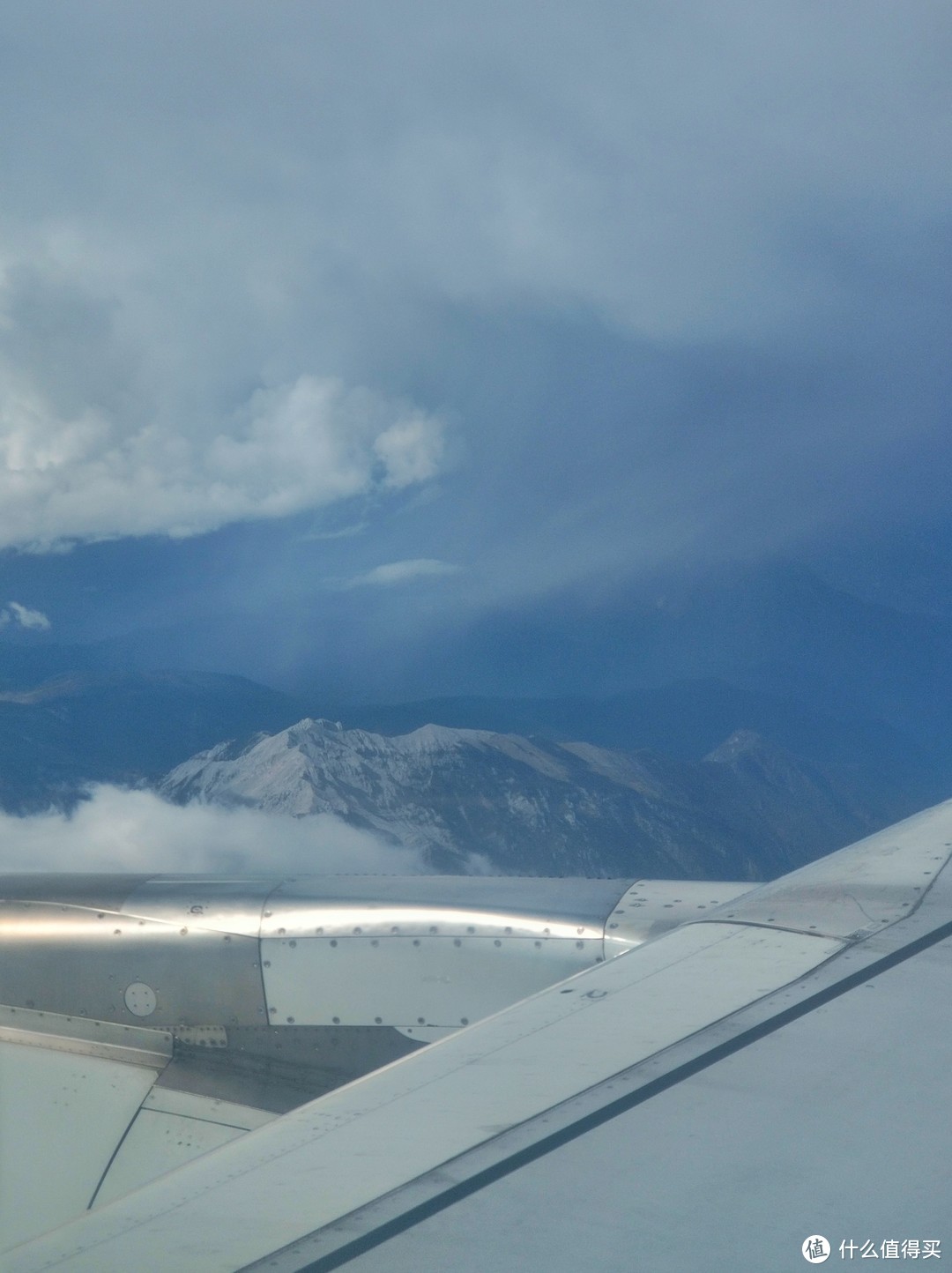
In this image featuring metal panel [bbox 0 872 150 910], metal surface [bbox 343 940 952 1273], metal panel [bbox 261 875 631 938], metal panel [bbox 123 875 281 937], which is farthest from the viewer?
metal panel [bbox 0 872 150 910]

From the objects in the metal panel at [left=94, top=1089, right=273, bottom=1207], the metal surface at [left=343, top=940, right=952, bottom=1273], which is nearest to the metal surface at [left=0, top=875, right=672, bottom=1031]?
the metal panel at [left=94, top=1089, right=273, bottom=1207]

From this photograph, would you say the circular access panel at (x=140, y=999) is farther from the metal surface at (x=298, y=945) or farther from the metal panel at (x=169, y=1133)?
the metal panel at (x=169, y=1133)

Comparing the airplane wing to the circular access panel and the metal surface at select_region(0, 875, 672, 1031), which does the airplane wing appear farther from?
the circular access panel

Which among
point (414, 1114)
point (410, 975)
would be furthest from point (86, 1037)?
point (414, 1114)

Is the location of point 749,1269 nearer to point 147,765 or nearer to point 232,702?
point 147,765

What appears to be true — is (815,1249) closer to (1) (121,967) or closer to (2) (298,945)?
(2) (298,945)
